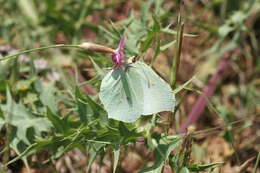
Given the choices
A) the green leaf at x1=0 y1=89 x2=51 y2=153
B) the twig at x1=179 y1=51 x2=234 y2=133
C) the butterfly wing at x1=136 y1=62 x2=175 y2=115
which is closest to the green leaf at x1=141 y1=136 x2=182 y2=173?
the butterfly wing at x1=136 y1=62 x2=175 y2=115

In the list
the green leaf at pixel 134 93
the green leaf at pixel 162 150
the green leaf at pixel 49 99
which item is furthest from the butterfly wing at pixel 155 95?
the green leaf at pixel 49 99

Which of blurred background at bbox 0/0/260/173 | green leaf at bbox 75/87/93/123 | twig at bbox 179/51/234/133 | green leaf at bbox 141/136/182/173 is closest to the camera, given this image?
green leaf at bbox 141/136/182/173

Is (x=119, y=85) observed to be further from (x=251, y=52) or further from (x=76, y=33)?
(x=251, y=52)

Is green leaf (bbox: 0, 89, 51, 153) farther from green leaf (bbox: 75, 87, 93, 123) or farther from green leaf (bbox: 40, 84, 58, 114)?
green leaf (bbox: 75, 87, 93, 123)

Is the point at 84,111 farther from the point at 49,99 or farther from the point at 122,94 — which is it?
the point at 122,94

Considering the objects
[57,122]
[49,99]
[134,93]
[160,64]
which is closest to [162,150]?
[134,93]

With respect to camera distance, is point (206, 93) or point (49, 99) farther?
point (206, 93)

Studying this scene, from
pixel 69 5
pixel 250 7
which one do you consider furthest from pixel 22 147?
pixel 250 7
